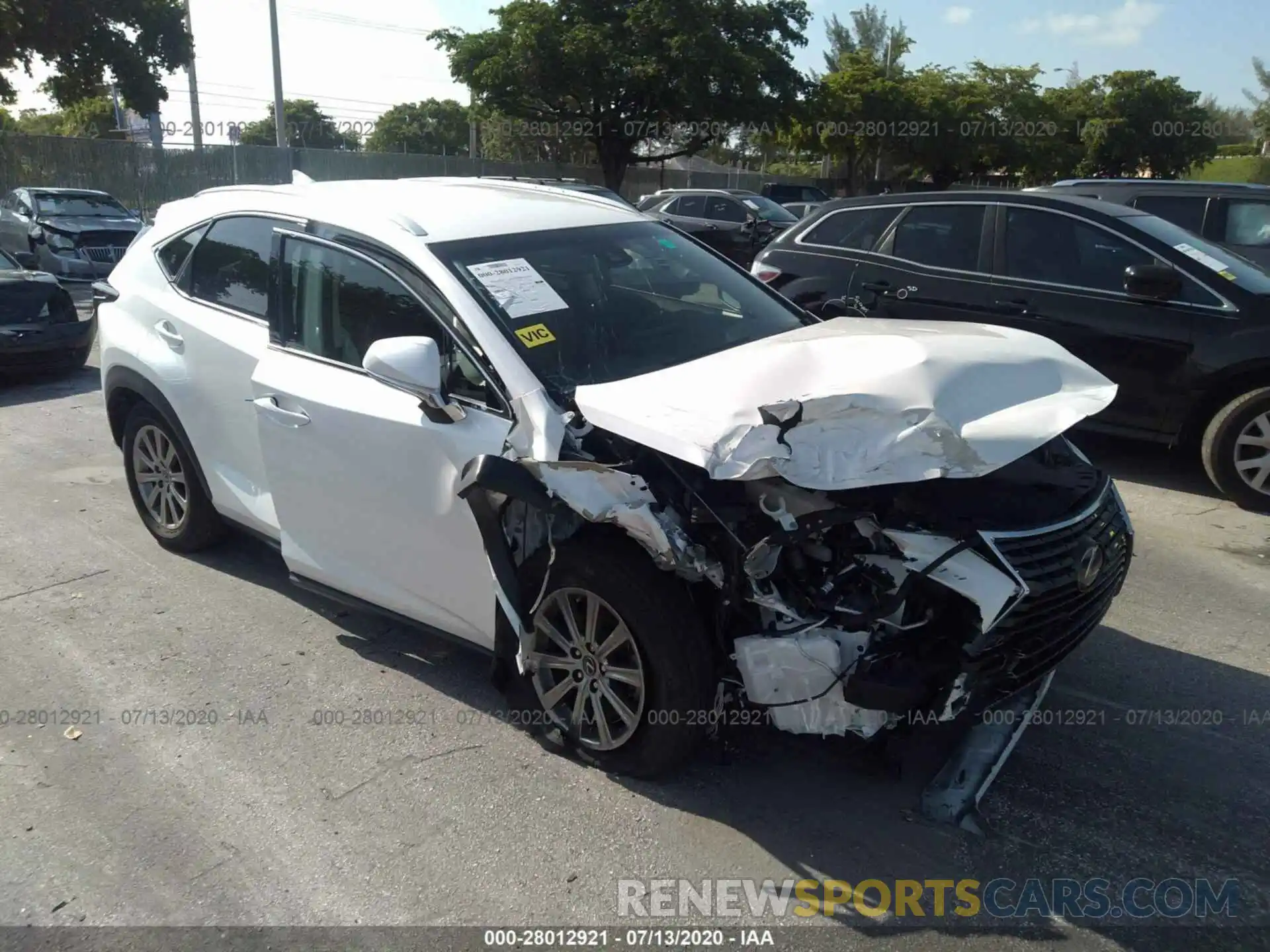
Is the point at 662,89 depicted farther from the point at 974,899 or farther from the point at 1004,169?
the point at 974,899

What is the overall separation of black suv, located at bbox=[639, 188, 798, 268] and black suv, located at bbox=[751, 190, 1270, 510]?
9264mm

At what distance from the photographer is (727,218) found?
61.0 ft

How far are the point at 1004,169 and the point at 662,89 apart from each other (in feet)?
67.3

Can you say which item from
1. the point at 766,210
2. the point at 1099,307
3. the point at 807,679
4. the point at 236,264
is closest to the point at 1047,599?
the point at 807,679

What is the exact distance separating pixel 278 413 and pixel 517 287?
1.11m

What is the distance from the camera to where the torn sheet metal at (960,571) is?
9.08 feet

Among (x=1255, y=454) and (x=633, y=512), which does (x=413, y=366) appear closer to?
(x=633, y=512)

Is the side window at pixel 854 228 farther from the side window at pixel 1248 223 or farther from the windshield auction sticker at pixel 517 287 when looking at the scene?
the windshield auction sticker at pixel 517 287

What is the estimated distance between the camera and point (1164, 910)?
109 inches

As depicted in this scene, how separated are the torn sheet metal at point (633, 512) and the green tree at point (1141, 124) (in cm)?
4639

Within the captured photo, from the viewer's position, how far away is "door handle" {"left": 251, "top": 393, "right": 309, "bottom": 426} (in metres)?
3.89

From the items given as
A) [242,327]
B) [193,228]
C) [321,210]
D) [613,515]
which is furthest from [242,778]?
[193,228]

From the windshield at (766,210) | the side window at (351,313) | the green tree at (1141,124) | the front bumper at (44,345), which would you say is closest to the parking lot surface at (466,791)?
the side window at (351,313)

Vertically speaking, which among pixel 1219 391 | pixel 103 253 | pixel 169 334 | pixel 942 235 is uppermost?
pixel 942 235
